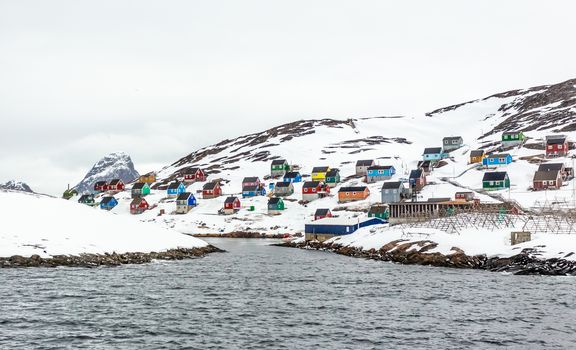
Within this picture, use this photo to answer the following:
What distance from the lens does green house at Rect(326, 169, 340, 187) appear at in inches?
7482

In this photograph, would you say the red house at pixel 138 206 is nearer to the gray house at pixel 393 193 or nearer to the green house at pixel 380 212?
the gray house at pixel 393 193

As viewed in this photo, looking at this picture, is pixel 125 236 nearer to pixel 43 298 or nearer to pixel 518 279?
pixel 43 298

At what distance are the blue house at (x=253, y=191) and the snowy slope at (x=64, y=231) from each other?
352 feet

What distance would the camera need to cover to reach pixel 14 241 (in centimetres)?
5747

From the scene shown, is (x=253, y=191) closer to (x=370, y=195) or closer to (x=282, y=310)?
(x=370, y=195)

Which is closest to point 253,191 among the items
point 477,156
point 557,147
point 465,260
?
point 477,156

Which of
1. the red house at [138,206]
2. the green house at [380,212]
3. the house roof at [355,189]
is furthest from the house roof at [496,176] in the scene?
the red house at [138,206]

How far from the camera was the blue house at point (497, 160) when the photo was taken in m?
177

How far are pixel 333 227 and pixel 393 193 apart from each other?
143 ft

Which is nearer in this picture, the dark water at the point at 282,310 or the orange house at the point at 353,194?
the dark water at the point at 282,310

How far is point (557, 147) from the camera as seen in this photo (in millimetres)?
173250

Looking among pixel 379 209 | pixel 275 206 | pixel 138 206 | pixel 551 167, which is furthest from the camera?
pixel 138 206

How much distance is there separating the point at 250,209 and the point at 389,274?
395 ft

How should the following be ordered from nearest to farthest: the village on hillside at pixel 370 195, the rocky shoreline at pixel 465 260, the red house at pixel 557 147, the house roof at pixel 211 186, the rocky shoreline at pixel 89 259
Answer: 1. the rocky shoreline at pixel 465 260
2. the rocky shoreline at pixel 89 259
3. the village on hillside at pixel 370 195
4. the red house at pixel 557 147
5. the house roof at pixel 211 186
